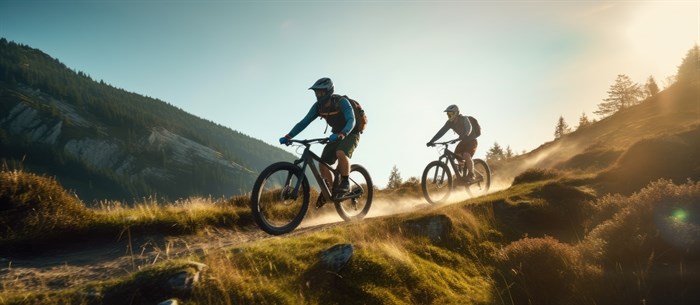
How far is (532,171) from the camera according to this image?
1709 cm

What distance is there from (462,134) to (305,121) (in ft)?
27.0

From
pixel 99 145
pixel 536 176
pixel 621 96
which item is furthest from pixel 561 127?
pixel 99 145

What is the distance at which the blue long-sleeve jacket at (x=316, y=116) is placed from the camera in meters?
8.94

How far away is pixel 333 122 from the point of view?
31.2 feet

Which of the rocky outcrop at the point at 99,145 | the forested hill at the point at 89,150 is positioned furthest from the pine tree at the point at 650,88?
the forested hill at the point at 89,150

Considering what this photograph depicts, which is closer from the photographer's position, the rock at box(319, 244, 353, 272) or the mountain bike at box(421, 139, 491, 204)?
the rock at box(319, 244, 353, 272)

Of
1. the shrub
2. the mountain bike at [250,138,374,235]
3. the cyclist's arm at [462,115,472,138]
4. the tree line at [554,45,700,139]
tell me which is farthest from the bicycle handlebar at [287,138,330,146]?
the tree line at [554,45,700,139]

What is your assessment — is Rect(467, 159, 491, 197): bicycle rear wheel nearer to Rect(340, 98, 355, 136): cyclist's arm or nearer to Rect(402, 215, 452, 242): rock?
Rect(402, 215, 452, 242): rock

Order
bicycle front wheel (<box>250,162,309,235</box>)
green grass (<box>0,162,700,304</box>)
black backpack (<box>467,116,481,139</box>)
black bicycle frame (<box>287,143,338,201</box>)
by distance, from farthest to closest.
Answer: black backpack (<box>467,116,481,139</box>)
black bicycle frame (<box>287,143,338,201</box>)
bicycle front wheel (<box>250,162,309,235</box>)
green grass (<box>0,162,700,304</box>)

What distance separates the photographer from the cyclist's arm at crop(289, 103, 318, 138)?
9164 mm

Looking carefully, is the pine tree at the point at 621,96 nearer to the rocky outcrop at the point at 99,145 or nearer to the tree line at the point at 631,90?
the tree line at the point at 631,90

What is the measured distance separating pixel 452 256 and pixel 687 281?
3448mm

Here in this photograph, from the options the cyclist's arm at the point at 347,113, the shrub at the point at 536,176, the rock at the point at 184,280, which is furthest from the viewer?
the shrub at the point at 536,176

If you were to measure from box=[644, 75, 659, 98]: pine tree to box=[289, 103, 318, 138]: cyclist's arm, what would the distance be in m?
92.8
